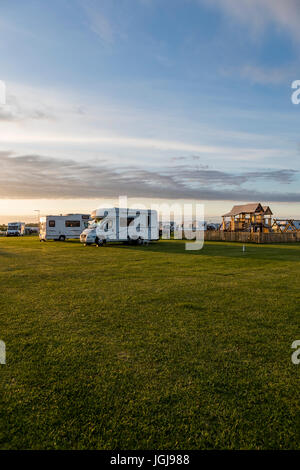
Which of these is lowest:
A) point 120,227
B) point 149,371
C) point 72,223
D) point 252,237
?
point 149,371

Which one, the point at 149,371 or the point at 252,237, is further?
the point at 252,237

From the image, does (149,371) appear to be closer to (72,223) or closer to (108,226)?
(108,226)

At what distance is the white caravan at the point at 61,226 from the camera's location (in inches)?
1278

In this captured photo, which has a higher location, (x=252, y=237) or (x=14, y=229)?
(x=14, y=229)

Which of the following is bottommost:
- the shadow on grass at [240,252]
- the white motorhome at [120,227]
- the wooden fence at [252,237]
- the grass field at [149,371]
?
the grass field at [149,371]

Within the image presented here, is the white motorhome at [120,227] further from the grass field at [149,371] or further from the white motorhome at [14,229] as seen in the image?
the white motorhome at [14,229]

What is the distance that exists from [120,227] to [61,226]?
9901 mm

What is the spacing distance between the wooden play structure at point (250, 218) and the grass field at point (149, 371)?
3559 centimetres

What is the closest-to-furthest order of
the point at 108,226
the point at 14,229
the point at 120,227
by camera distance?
the point at 108,226 < the point at 120,227 < the point at 14,229

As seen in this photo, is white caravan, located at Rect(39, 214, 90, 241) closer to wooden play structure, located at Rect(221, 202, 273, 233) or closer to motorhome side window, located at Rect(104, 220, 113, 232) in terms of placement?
motorhome side window, located at Rect(104, 220, 113, 232)

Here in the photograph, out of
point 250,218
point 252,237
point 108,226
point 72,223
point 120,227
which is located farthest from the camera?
point 250,218

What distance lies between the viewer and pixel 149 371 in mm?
3914

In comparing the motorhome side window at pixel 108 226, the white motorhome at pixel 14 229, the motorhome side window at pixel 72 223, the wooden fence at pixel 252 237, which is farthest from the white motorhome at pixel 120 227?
the white motorhome at pixel 14 229

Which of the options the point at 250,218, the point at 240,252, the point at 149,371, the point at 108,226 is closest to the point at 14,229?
the point at 108,226
